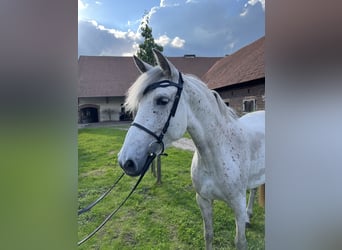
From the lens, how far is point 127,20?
0.93m

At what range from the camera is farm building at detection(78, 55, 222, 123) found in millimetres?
877

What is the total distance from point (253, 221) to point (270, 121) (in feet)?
1.44

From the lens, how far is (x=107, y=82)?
93 centimetres

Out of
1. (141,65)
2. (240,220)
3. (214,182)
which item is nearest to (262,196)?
(240,220)

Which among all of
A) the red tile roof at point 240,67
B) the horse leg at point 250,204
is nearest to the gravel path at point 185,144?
the red tile roof at point 240,67

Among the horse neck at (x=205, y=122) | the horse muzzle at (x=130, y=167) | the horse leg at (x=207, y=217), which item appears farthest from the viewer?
the horse leg at (x=207, y=217)

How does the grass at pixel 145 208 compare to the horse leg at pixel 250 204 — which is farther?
the horse leg at pixel 250 204

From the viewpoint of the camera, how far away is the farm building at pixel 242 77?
1.00m

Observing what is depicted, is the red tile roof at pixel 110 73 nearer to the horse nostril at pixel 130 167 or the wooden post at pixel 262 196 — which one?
the horse nostril at pixel 130 167

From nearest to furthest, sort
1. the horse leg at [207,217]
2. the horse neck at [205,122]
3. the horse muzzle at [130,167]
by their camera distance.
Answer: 1. the horse muzzle at [130,167]
2. the horse neck at [205,122]
3. the horse leg at [207,217]

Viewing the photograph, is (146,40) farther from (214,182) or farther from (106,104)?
(214,182)

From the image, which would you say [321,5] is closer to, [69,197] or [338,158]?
[338,158]

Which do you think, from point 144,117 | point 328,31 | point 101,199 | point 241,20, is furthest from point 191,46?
point 101,199

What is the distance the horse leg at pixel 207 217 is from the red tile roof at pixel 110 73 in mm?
507
